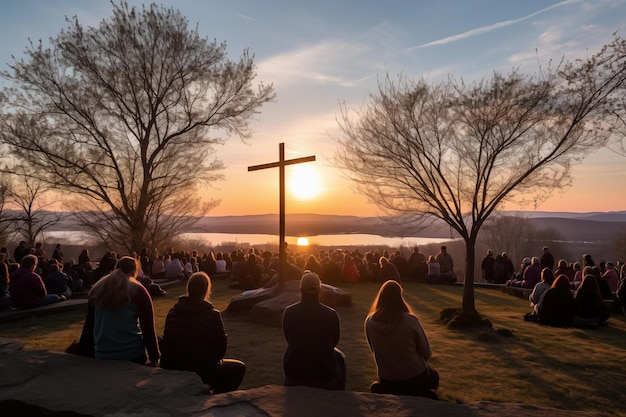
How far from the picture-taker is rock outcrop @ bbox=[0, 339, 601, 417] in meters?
3.16

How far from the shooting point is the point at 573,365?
6699 mm

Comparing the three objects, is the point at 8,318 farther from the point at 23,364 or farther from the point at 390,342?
the point at 390,342

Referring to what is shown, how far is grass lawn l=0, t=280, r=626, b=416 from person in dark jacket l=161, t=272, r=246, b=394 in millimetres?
1379

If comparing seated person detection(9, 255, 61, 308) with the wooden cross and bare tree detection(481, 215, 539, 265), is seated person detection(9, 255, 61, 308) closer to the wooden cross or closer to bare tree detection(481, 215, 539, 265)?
the wooden cross

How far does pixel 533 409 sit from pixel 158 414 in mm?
2730

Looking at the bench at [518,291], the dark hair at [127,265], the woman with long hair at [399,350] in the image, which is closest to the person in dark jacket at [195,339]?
the dark hair at [127,265]

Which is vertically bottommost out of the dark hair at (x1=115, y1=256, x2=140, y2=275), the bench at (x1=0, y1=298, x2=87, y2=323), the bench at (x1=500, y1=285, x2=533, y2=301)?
the bench at (x1=500, y1=285, x2=533, y2=301)

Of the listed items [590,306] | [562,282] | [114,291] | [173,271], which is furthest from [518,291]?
[114,291]

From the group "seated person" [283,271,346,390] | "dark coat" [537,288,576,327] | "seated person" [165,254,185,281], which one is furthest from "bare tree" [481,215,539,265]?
"seated person" [283,271,346,390]

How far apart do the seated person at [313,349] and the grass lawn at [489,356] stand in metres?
1.43

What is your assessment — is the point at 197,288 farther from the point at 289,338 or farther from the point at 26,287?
the point at 26,287

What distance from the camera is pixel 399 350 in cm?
425

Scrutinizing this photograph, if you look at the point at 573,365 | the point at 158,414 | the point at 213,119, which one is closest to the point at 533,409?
the point at 158,414

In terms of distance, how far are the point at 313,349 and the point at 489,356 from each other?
4.14 metres
